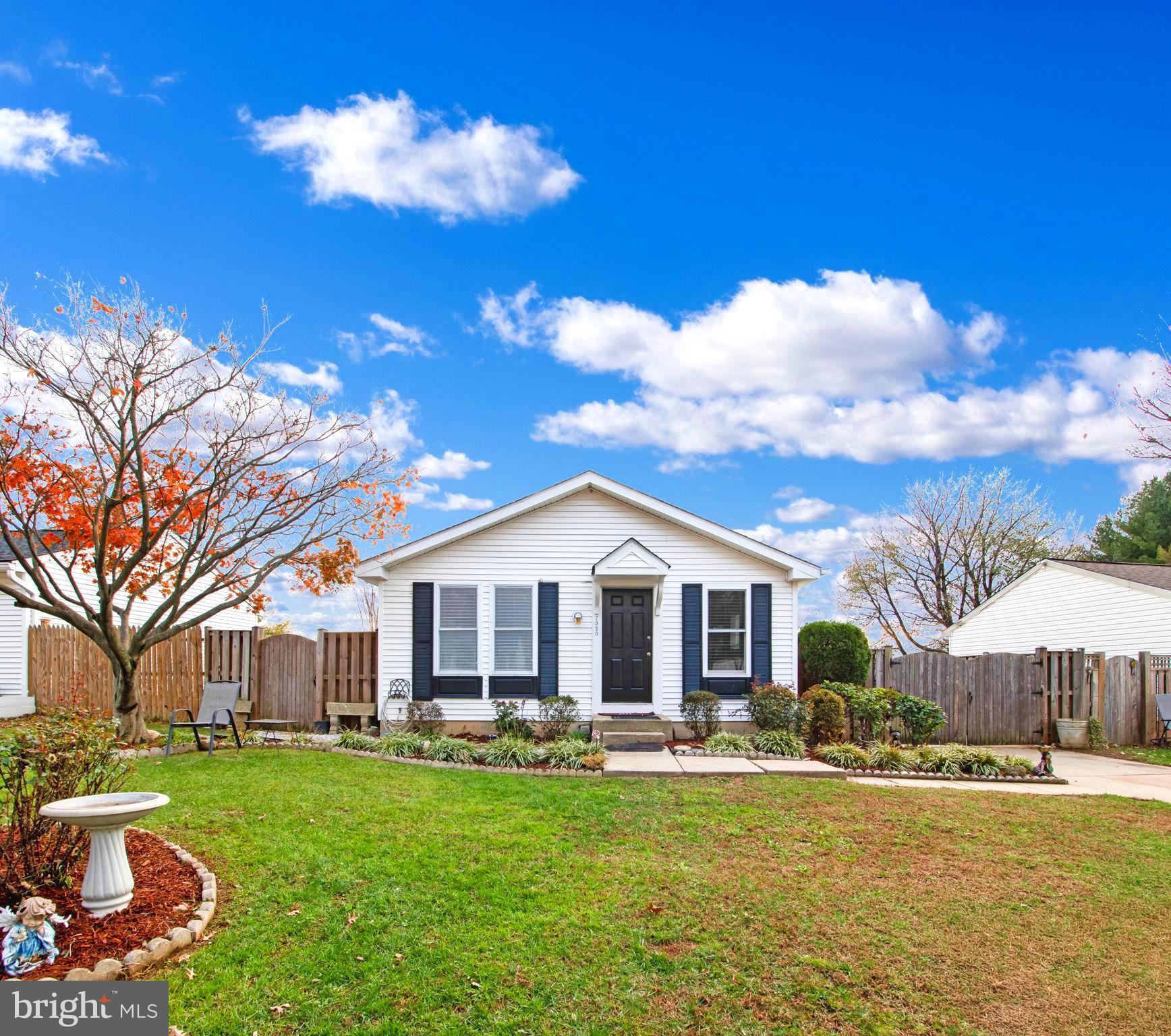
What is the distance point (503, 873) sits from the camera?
625 cm

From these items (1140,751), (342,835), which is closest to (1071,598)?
(1140,751)

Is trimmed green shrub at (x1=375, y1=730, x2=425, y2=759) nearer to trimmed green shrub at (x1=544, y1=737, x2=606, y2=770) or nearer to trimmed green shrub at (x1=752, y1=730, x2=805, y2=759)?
trimmed green shrub at (x1=544, y1=737, x2=606, y2=770)

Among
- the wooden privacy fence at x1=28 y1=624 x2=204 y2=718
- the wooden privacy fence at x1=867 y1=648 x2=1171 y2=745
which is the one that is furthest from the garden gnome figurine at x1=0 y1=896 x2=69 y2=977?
the wooden privacy fence at x1=867 y1=648 x2=1171 y2=745

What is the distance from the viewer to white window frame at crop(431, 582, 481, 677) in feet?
48.7

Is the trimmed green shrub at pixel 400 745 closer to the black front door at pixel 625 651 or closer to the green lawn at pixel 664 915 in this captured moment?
the green lawn at pixel 664 915

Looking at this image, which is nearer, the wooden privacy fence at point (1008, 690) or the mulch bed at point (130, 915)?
the mulch bed at point (130, 915)

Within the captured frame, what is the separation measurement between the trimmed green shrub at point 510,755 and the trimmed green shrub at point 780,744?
350 centimetres

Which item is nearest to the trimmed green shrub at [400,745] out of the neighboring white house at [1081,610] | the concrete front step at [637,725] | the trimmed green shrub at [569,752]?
the trimmed green shrub at [569,752]

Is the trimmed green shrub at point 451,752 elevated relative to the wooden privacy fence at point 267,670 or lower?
lower

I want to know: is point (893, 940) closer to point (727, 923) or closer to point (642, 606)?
point (727, 923)

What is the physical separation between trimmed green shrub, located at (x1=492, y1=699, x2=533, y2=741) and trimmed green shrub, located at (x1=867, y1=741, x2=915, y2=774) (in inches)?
218

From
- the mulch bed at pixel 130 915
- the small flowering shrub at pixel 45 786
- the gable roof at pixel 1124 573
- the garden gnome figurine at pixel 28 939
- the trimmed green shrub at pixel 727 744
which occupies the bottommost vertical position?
the trimmed green shrub at pixel 727 744

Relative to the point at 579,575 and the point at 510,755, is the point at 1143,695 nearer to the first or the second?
the point at 579,575

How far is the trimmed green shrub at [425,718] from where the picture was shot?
14.4 meters
